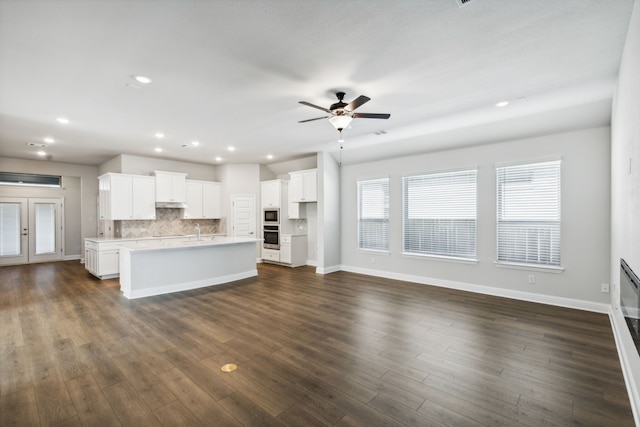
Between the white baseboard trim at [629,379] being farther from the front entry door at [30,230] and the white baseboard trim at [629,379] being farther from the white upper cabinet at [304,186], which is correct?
the front entry door at [30,230]

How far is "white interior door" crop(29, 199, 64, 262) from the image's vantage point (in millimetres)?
8453

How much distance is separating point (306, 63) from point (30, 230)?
10061 mm

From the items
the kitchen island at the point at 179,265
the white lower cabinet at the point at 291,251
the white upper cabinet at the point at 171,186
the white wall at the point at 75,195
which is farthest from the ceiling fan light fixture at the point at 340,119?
the white wall at the point at 75,195

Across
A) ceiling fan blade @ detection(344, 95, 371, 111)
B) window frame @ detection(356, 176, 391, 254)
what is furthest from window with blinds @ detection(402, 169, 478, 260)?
ceiling fan blade @ detection(344, 95, 371, 111)

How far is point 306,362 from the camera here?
2.84m

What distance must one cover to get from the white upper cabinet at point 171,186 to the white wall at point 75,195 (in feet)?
10.3

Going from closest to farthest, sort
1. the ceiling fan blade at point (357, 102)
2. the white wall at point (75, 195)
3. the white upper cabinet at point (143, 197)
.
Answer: the ceiling fan blade at point (357, 102) → the white upper cabinet at point (143, 197) → the white wall at point (75, 195)

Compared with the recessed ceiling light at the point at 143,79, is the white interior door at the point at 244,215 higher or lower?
lower

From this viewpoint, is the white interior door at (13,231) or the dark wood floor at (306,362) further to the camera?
→ the white interior door at (13,231)

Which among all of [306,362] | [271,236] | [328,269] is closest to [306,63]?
[306,362]

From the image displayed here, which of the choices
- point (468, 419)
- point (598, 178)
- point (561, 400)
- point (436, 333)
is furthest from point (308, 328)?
point (598, 178)

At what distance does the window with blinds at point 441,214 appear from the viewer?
5.55 m

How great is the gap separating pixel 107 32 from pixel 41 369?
120 inches

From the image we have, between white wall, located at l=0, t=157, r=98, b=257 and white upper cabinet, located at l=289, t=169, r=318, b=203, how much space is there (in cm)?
626
